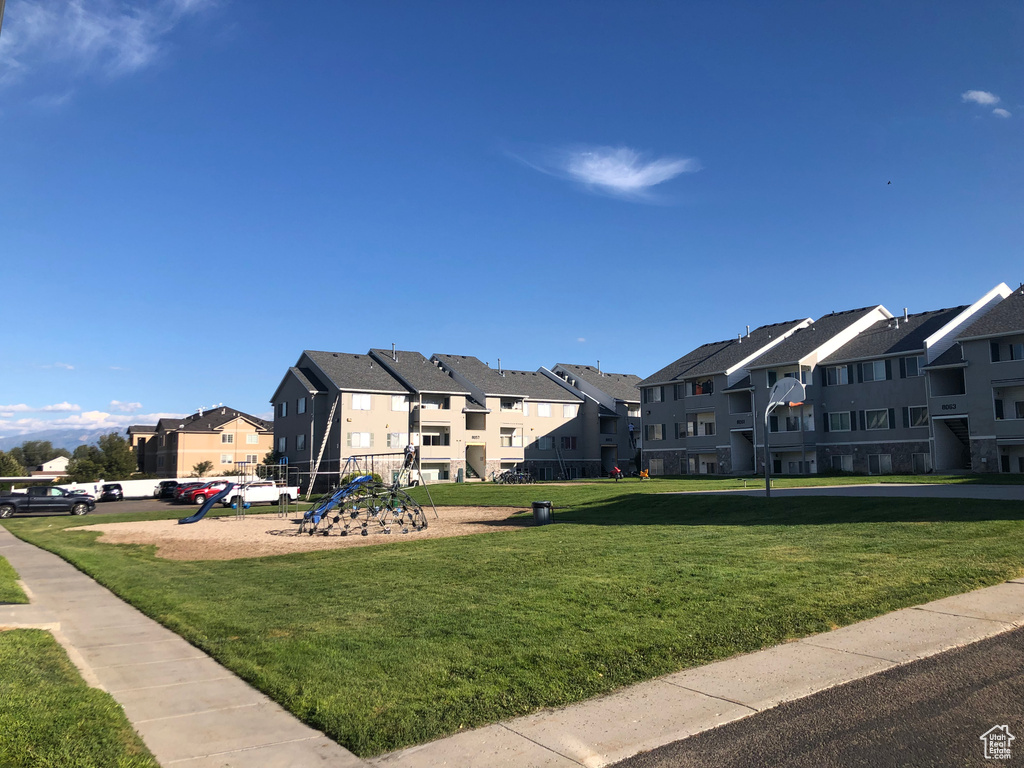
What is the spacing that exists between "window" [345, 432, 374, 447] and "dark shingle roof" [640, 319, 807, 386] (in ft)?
80.7

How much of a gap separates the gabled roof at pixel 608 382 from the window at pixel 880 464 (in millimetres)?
29260

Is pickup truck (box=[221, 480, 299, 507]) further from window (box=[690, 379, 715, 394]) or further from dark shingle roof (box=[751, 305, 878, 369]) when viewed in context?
dark shingle roof (box=[751, 305, 878, 369])

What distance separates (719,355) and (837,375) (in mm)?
11450

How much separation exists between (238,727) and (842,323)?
56.9 m

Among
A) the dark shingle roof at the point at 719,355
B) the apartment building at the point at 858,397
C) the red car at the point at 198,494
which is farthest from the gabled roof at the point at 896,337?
the red car at the point at 198,494

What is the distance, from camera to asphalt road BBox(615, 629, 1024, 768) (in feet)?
16.4

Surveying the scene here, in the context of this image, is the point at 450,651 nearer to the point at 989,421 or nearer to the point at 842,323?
the point at 989,421

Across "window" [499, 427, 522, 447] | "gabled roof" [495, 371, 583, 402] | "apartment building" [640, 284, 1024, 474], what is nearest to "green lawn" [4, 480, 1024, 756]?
"apartment building" [640, 284, 1024, 474]

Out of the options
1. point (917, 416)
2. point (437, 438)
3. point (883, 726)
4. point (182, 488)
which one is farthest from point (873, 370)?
point (182, 488)

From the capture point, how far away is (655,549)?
14.8m

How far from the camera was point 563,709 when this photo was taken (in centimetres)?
631

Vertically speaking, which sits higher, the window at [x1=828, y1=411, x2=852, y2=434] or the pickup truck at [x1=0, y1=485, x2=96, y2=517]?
the window at [x1=828, y1=411, x2=852, y2=434]

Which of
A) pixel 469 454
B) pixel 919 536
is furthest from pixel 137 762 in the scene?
pixel 469 454

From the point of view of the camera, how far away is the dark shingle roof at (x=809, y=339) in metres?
53.7
